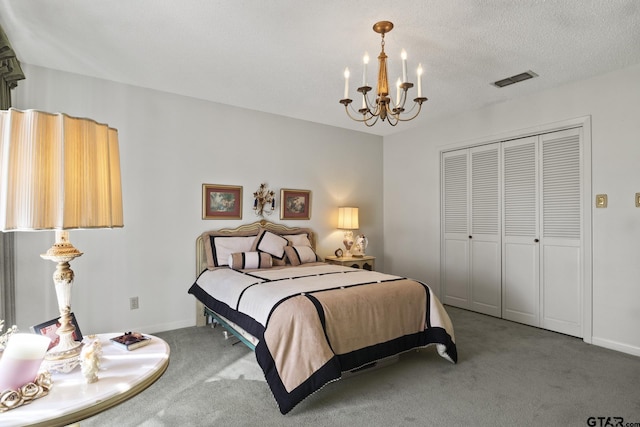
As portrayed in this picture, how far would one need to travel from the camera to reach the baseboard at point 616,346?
10.2ft

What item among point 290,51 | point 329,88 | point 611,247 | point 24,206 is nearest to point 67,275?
point 24,206

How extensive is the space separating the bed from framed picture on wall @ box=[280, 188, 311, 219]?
0.87 meters

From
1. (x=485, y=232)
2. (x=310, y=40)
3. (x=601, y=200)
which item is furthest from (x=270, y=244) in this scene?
(x=601, y=200)

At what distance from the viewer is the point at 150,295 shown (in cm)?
368

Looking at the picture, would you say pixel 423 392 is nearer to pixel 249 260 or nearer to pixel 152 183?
pixel 249 260

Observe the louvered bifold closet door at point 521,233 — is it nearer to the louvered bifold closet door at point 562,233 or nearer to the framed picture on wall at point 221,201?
the louvered bifold closet door at point 562,233

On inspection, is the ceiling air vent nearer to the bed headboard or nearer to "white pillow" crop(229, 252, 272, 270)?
the bed headboard

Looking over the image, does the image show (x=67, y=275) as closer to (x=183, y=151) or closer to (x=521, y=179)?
(x=183, y=151)

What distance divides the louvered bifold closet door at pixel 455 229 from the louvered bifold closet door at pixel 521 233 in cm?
51

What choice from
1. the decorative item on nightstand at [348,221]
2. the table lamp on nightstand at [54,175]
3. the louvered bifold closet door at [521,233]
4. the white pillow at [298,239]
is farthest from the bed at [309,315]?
the louvered bifold closet door at [521,233]

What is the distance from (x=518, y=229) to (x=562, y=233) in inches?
17.9

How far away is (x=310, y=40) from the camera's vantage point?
2.71 m

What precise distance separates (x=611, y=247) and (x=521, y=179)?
44.3 inches

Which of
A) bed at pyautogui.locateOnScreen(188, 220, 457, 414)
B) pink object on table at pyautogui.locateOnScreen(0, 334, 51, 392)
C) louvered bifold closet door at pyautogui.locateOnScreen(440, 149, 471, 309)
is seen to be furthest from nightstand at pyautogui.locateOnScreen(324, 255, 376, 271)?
pink object on table at pyautogui.locateOnScreen(0, 334, 51, 392)
